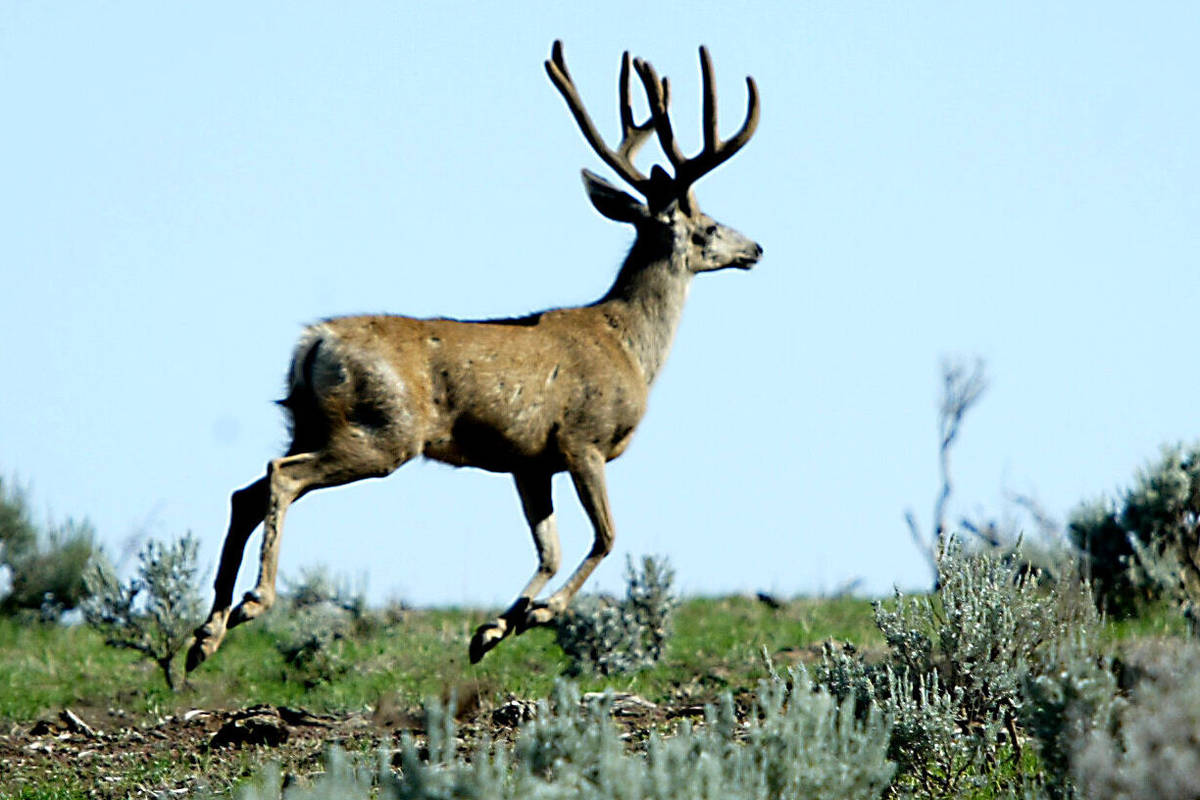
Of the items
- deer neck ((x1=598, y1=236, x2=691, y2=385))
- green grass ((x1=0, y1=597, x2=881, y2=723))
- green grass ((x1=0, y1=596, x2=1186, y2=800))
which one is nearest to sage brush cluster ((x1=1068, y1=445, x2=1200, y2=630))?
green grass ((x1=0, y1=596, x2=1186, y2=800))

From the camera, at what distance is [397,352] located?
8086 mm

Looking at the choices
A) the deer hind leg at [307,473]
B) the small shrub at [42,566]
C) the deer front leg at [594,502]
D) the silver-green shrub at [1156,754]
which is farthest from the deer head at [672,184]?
the small shrub at [42,566]

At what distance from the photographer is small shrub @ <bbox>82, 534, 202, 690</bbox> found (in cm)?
Answer: 1112

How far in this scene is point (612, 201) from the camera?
9797 mm

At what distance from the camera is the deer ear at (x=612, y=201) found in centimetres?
975

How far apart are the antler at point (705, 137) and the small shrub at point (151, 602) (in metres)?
4.46

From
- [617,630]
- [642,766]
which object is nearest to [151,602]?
[617,630]

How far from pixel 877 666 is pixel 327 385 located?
2.97m

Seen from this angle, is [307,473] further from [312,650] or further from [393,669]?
[312,650]

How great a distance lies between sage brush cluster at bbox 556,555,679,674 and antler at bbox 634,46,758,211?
2.85 metres

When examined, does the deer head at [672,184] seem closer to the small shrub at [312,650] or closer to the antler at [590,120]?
the antler at [590,120]

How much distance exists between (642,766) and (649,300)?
514 centimetres

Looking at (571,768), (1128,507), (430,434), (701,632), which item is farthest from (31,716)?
(1128,507)

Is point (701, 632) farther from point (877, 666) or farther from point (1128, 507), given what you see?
point (877, 666)
